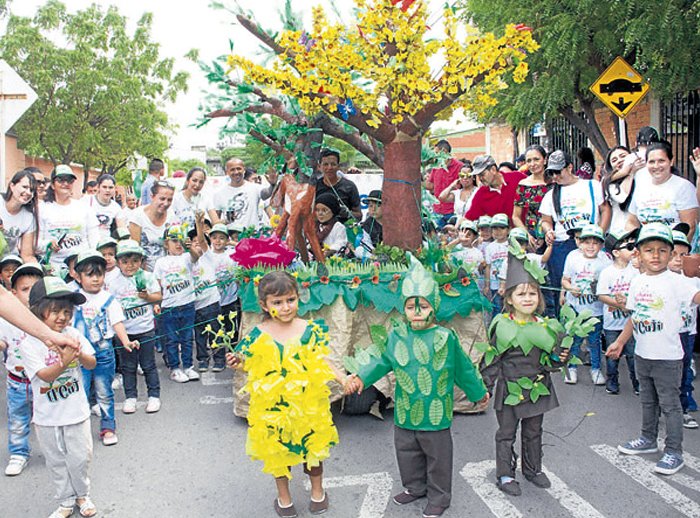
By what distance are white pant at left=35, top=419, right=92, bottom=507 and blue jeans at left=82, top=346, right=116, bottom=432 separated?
1.03 metres

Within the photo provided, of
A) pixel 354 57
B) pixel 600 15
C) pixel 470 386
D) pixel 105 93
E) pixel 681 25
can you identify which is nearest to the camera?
pixel 470 386

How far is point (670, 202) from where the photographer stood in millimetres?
4867

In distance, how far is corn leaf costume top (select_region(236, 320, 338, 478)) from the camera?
10.3ft

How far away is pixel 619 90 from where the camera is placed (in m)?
7.21

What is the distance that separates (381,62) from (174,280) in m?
2.62

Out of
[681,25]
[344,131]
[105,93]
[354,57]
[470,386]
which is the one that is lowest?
[470,386]

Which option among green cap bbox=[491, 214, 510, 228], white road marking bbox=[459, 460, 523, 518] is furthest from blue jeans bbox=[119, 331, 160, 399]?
green cap bbox=[491, 214, 510, 228]

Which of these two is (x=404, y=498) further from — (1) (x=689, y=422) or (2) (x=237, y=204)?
(2) (x=237, y=204)

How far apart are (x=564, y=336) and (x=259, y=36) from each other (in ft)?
9.28

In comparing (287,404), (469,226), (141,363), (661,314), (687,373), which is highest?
(469,226)

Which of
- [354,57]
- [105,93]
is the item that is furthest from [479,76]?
[105,93]

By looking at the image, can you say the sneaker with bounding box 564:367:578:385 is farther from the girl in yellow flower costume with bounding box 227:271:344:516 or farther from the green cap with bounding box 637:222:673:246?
the girl in yellow flower costume with bounding box 227:271:344:516

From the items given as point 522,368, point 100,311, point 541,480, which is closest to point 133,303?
point 100,311

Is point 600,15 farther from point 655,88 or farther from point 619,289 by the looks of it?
point 619,289
